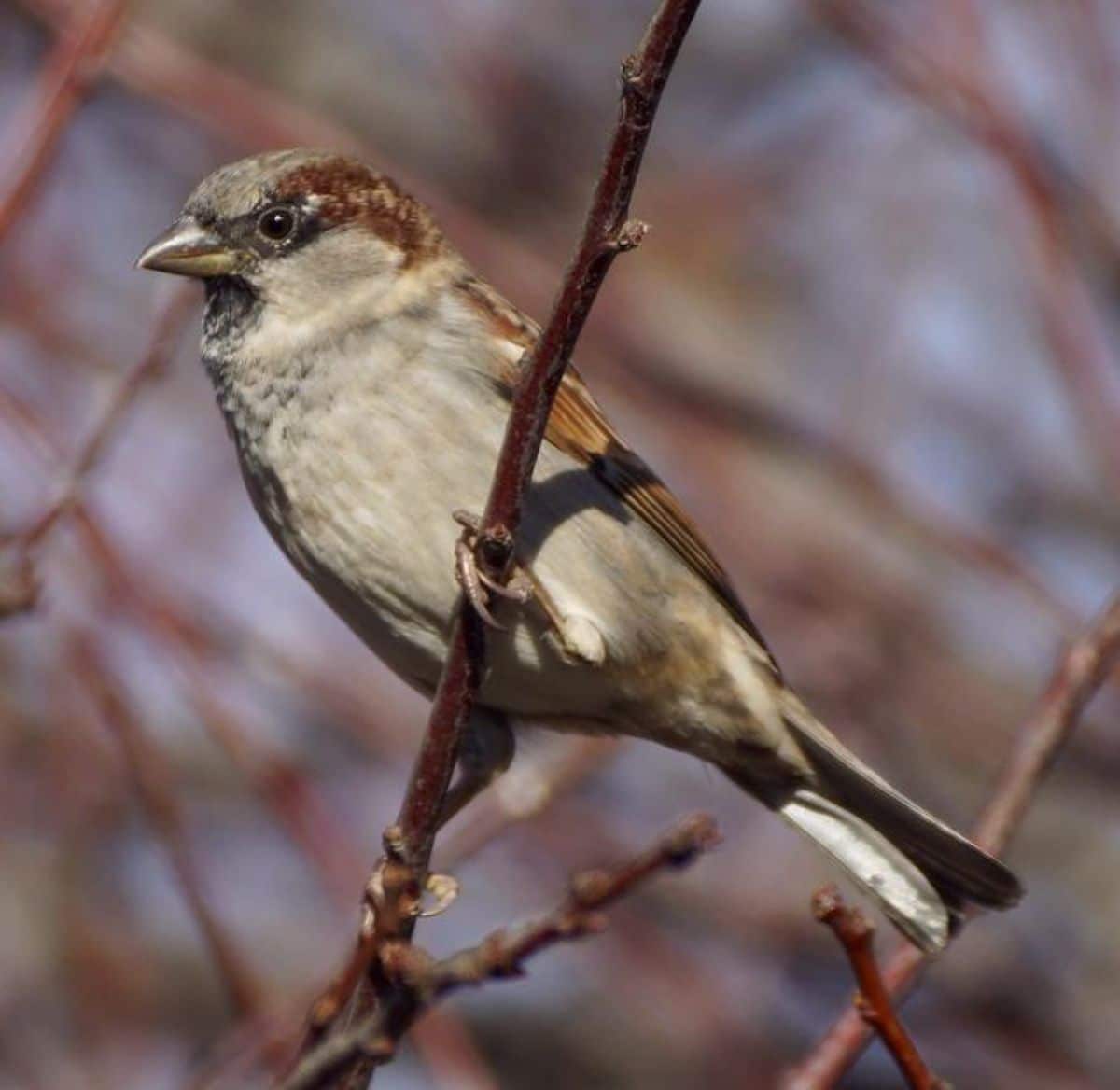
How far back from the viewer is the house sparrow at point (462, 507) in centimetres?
356

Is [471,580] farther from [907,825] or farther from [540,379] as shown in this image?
[907,825]

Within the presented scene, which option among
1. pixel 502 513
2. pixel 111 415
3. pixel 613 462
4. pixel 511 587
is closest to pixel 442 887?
pixel 511 587

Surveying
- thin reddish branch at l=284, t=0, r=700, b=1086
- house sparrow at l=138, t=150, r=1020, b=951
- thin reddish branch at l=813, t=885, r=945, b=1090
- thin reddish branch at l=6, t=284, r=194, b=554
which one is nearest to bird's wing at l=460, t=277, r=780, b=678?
house sparrow at l=138, t=150, r=1020, b=951

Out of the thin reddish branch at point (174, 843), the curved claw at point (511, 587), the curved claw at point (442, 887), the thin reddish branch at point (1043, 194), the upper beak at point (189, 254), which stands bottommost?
the thin reddish branch at point (174, 843)

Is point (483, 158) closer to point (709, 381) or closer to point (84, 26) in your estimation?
point (709, 381)

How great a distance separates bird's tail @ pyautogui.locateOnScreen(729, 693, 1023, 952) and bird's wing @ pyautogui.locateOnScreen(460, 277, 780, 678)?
198mm

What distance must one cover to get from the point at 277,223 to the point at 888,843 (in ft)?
4.88

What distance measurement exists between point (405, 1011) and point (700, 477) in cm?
356

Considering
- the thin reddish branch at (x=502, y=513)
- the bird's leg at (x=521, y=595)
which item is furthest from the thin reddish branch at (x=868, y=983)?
the bird's leg at (x=521, y=595)

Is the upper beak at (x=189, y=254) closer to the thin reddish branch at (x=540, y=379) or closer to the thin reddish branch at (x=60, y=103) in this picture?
the thin reddish branch at (x=60, y=103)

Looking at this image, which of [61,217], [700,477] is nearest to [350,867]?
[700,477]

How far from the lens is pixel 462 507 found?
3533 mm

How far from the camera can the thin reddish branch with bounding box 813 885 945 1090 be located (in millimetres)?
2277

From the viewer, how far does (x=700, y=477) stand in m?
5.71
